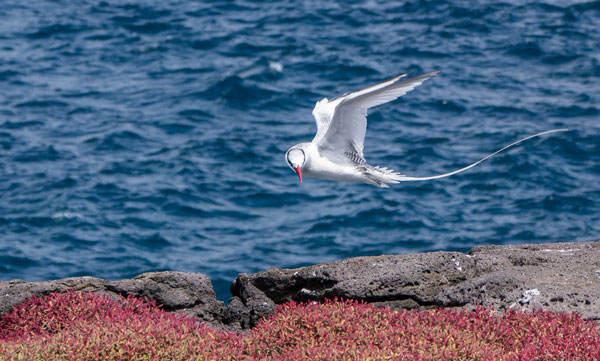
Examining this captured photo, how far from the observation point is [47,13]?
36562mm

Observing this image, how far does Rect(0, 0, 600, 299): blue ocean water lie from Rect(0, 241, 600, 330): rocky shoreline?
28.6 ft

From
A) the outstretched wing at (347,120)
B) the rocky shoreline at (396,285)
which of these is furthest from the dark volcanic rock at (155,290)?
the outstretched wing at (347,120)

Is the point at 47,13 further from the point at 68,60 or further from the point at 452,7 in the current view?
the point at 452,7

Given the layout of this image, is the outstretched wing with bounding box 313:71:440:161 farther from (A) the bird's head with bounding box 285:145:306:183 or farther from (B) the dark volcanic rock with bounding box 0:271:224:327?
(B) the dark volcanic rock with bounding box 0:271:224:327

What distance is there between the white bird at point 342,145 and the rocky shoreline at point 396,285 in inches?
45.9

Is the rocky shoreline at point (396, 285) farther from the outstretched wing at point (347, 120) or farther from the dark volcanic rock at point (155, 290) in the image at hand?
the outstretched wing at point (347, 120)

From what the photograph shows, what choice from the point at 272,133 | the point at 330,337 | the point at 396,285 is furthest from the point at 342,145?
the point at 272,133

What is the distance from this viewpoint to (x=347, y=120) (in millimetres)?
10125

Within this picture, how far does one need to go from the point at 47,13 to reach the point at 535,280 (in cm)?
3228

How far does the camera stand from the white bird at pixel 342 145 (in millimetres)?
9539

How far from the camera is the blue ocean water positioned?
20359mm

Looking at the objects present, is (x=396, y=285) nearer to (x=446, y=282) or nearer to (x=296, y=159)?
(x=446, y=282)

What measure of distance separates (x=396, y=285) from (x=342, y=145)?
2143 mm

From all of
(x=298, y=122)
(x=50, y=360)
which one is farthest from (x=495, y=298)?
(x=298, y=122)
